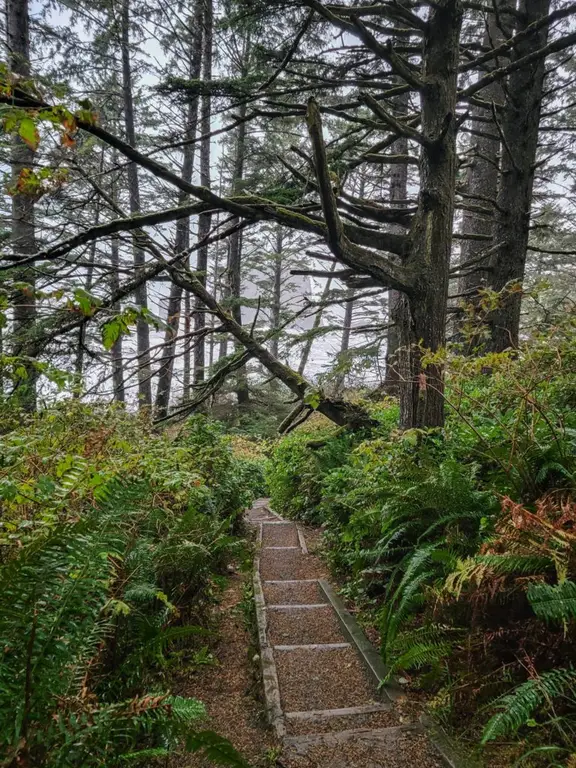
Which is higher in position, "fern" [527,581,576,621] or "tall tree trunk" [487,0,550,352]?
"tall tree trunk" [487,0,550,352]

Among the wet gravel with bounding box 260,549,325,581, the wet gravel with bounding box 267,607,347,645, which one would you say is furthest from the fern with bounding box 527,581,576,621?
the wet gravel with bounding box 260,549,325,581

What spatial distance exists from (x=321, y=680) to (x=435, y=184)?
4.69 meters

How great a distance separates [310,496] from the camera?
26.4ft

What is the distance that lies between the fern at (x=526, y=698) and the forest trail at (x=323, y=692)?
25.1 inches

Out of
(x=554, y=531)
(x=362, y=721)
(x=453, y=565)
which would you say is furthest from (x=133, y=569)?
(x=554, y=531)

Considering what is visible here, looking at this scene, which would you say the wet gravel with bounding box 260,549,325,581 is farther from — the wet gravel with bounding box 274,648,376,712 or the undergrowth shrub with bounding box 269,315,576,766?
the wet gravel with bounding box 274,648,376,712

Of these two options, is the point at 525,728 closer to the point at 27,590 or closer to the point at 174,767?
the point at 174,767

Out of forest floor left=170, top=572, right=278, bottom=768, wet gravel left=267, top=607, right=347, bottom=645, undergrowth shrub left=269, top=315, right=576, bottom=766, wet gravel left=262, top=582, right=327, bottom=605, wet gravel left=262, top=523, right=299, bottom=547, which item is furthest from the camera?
wet gravel left=262, top=523, right=299, bottom=547

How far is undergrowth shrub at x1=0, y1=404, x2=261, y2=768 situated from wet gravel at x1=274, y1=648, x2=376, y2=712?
0.68 metres

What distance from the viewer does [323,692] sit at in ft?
9.60

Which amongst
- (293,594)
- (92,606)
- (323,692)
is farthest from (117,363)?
(323,692)

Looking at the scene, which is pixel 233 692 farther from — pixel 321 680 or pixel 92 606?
pixel 92 606

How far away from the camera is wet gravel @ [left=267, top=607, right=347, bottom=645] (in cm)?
368

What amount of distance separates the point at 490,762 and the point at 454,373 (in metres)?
2.34
